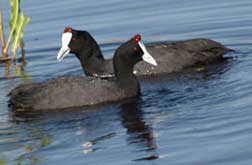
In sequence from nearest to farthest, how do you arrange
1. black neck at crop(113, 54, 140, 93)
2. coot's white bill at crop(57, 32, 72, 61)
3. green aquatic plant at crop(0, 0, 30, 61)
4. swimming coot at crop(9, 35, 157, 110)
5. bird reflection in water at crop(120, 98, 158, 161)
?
bird reflection in water at crop(120, 98, 158, 161) → swimming coot at crop(9, 35, 157, 110) → black neck at crop(113, 54, 140, 93) → coot's white bill at crop(57, 32, 72, 61) → green aquatic plant at crop(0, 0, 30, 61)

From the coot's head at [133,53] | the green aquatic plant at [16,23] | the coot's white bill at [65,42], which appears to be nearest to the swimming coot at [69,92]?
the coot's head at [133,53]

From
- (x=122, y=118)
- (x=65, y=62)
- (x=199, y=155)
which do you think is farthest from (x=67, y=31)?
(x=199, y=155)

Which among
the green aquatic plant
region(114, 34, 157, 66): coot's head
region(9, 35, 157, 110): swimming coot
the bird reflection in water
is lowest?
the bird reflection in water

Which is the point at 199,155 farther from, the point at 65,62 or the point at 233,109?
the point at 65,62

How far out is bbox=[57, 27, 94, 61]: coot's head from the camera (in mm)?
Answer: 11961

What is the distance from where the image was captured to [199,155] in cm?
786

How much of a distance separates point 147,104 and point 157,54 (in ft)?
6.57

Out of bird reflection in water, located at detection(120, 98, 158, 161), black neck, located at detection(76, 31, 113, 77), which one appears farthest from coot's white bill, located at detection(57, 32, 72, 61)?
bird reflection in water, located at detection(120, 98, 158, 161)

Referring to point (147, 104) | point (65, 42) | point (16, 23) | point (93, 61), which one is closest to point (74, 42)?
point (65, 42)

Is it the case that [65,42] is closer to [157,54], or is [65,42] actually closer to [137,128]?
[157,54]

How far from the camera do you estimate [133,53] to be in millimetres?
11133

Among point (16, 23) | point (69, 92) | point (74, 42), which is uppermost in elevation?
point (16, 23)

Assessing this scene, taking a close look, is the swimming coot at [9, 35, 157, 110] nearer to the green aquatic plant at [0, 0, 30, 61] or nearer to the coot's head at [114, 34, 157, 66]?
the coot's head at [114, 34, 157, 66]

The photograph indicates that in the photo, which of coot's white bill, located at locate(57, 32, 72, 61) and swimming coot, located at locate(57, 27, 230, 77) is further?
swimming coot, located at locate(57, 27, 230, 77)
